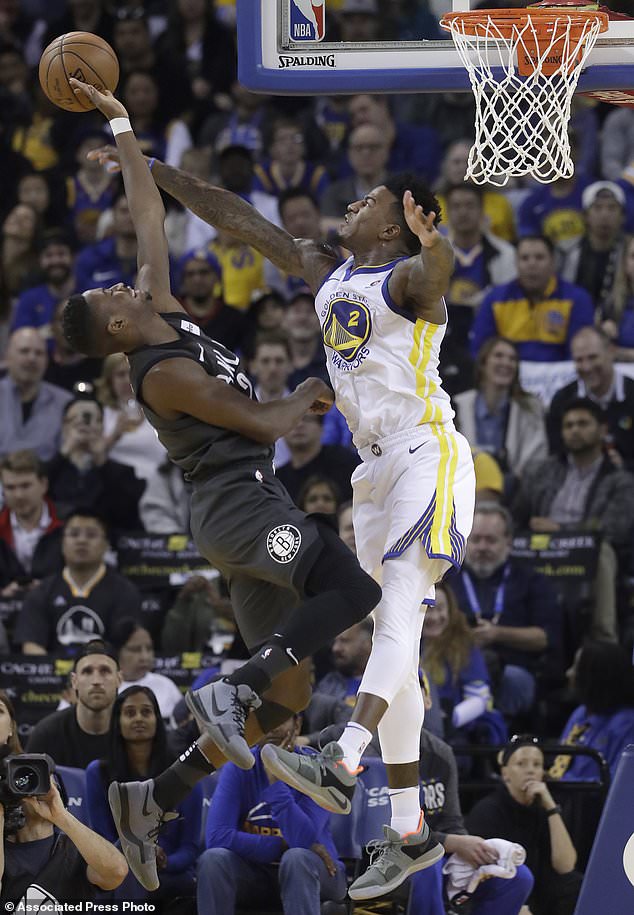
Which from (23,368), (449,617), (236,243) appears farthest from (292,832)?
(236,243)

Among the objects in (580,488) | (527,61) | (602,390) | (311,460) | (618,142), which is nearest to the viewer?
(527,61)

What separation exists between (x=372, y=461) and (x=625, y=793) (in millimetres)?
1871

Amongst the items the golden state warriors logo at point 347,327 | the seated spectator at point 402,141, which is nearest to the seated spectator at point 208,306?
the seated spectator at point 402,141

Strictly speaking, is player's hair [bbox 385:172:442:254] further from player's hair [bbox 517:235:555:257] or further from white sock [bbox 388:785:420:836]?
player's hair [bbox 517:235:555:257]

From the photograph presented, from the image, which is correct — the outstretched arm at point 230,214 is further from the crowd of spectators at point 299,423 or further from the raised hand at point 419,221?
the crowd of spectators at point 299,423

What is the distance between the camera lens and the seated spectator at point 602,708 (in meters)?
9.23

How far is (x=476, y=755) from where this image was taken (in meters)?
9.04

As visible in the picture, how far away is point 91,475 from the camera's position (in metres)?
11.6

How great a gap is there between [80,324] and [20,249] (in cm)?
783

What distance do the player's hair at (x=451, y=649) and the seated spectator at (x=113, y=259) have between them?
16.6ft

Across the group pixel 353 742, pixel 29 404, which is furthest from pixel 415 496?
pixel 29 404

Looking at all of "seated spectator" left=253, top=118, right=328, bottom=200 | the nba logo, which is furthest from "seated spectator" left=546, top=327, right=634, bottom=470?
the nba logo

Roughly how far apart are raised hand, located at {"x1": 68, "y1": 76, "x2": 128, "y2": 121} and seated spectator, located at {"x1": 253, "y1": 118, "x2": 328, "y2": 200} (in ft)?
23.6

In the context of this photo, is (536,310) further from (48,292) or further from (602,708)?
(48,292)
